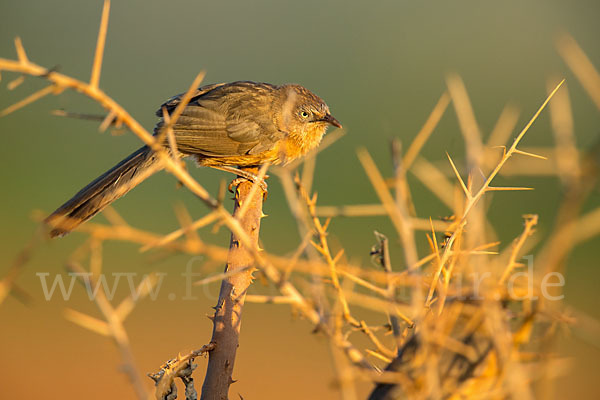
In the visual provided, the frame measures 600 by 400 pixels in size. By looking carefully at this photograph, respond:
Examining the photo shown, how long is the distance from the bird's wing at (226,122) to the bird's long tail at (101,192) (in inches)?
21.5

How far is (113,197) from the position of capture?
3.57 m

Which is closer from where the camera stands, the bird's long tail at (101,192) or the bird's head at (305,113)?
the bird's long tail at (101,192)

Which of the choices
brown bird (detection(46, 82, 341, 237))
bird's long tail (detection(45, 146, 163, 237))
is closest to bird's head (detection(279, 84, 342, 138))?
brown bird (detection(46, 82, 341, 237))

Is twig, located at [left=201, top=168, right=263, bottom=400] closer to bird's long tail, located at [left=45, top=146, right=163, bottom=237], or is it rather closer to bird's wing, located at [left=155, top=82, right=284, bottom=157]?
bird's long tail, located at [left=45, top=146, right=163, bottom=237]

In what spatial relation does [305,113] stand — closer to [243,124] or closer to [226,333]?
[243,124]

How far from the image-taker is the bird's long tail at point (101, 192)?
129 inches

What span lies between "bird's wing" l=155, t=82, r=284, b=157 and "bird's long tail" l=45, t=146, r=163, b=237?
0.55m

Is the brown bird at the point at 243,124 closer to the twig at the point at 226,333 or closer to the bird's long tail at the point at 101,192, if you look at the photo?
the bird's long tail at the point at 101,192

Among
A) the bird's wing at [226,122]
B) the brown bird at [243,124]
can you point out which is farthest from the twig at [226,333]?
the bird's wing at [226,122]

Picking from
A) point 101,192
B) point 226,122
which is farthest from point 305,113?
point 101,192

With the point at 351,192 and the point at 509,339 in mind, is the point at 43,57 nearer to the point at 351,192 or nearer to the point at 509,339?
the point at 351,192

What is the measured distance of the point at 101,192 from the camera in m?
3.61

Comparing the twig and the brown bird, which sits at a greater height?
the brown bird

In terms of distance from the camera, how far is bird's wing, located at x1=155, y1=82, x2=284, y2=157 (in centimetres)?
458
